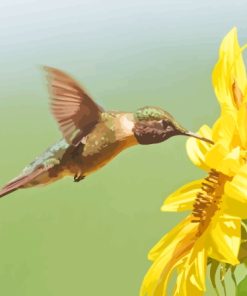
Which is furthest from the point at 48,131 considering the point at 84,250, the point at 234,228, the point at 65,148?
the point at 234,228

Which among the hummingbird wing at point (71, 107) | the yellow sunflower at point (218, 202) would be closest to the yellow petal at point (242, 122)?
the yellow sunflower at point (218, 202)

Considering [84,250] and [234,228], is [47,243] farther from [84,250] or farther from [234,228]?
[234,228]

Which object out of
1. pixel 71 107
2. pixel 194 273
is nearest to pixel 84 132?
pixel 71 107

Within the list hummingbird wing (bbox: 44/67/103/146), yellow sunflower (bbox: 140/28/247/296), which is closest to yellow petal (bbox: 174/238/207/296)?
yellow sunflower (bbox: 140/28/247/296)

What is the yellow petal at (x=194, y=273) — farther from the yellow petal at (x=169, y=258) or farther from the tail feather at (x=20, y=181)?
the tail feather at (x=20, y=181)

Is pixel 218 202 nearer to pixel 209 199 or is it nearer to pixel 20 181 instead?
pixel 209 199
